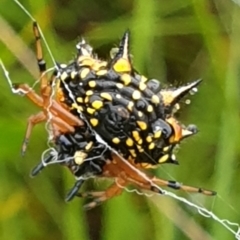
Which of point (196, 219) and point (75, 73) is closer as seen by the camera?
point (75, 73)

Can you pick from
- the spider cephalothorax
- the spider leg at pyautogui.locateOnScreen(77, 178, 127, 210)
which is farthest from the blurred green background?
the spider cephalothorax

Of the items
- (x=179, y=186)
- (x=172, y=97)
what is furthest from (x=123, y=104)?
(x=179, y=186)

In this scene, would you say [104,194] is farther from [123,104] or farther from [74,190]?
[123,104]

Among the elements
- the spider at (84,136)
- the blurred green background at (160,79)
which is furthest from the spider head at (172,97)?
the blurred green background at (160,79)

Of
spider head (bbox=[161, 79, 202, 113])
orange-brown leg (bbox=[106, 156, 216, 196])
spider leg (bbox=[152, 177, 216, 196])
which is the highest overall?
spider head (bbox=[161, 79, 202, 113])

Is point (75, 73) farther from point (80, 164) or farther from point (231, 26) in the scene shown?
point (231, 26)

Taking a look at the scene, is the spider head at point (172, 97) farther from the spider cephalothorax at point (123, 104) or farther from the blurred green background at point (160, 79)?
the blurred green background at point (160, 79)

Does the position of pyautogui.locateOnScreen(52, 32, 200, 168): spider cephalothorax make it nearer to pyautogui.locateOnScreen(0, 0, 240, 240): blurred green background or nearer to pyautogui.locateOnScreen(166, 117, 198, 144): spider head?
pyautogui.locateOnScreen(166, 117, 198, 144): spider head

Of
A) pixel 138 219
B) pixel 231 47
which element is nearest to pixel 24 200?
pixel 138 219

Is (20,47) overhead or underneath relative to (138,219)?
overhead
